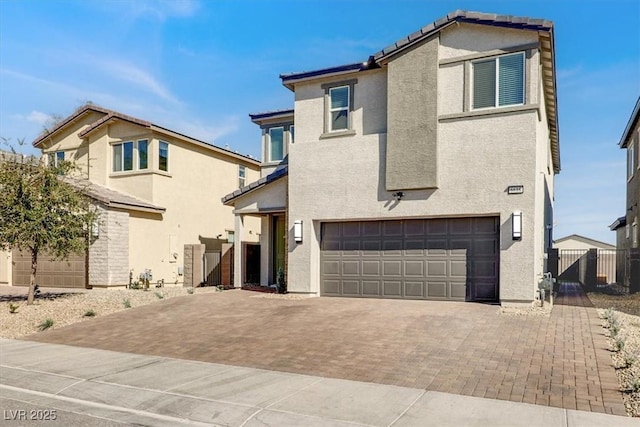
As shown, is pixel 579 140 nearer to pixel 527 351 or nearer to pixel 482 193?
pixel 482 193

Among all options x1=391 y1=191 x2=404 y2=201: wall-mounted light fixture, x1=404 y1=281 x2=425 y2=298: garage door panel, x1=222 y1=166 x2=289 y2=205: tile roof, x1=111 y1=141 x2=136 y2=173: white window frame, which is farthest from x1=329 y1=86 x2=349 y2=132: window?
x1=111 y1=141 x2=136 y2=173: white window frame

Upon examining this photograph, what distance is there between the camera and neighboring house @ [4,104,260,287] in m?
19.6

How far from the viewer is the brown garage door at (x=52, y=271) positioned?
20.0m

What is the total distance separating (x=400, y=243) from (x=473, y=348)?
617 centimetres

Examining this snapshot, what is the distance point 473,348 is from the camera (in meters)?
8.71

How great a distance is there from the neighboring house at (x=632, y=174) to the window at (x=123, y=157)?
74.1ft

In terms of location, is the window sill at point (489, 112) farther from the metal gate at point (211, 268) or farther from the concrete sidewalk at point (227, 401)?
the metal gate at point (211, 268)

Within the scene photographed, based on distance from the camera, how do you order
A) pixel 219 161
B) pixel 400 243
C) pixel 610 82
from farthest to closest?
pixel 219 161 < pixel 610 82 < pixel 400 243

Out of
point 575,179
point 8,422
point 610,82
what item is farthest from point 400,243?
point 575,179

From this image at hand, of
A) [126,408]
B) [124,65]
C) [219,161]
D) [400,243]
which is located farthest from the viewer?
[219,161]

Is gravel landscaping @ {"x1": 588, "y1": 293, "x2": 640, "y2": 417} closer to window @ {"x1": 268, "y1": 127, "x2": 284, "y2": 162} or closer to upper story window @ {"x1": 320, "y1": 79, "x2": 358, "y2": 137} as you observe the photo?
upper story window @ {"x1": 320, "y1": 79, "x2": 358, "y2": 137}

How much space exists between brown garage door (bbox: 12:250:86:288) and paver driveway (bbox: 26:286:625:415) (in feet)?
25.6

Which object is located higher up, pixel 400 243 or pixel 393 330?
pixel 400 243

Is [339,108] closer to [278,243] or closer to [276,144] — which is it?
[278,243]
